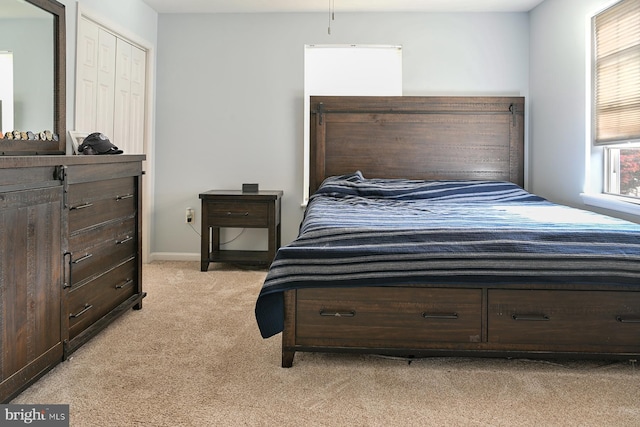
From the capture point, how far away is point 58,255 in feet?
7.73

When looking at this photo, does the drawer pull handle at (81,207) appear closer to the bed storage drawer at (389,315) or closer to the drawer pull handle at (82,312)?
the drawer pull handle at (82,312)

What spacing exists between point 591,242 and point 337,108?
8.93ft

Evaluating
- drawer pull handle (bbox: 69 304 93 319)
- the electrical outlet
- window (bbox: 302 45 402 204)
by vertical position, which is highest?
window (bbox: 302 45 402 204)

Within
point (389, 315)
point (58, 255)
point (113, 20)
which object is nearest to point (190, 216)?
point (113, 20)

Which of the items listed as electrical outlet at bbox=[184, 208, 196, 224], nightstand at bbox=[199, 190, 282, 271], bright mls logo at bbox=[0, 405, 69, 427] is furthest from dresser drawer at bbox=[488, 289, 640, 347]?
electrical outlet at bbox=[184, 208, 196, 224]

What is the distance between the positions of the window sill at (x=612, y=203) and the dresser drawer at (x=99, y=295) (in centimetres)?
296

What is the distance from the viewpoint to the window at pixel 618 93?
3.30 m

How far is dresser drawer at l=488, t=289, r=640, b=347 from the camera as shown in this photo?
235cm

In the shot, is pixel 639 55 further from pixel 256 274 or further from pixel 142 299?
pixel 142 299

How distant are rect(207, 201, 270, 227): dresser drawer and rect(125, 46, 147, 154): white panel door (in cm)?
82

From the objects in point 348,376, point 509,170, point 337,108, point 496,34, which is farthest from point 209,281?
point 496,34

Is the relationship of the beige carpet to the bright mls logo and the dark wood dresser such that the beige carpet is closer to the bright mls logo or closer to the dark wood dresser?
the bright mls logo

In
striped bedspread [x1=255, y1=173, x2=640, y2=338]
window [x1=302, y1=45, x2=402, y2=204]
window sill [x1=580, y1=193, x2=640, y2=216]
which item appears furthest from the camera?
window [x1=302, y1=45, x2=402, y2=204]

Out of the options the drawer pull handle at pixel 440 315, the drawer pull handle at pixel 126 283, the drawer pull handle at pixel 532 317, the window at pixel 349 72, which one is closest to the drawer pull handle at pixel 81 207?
the drawer pull handle at pixel 126 283
